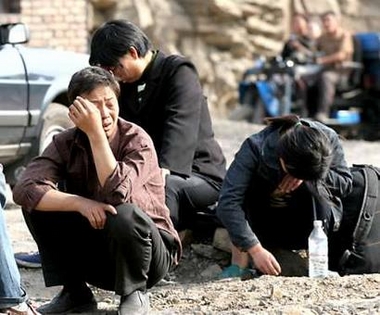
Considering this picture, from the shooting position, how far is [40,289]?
5.84m

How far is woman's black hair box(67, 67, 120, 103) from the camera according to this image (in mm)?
4918

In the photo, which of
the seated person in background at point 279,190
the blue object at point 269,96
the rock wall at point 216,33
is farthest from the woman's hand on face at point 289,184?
the rock wall at point 216,33

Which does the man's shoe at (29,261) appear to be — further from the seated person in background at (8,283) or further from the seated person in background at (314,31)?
the seated person in background at (314,31)

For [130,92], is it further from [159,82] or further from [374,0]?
[374,0]

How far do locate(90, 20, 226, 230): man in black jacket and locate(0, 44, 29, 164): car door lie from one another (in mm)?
2084

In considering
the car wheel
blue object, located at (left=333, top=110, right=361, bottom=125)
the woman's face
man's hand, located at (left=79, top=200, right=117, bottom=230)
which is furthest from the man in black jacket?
blue object, located at (left=333, top=110, right=361, bottom=125)

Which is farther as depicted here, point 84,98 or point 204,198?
point 204,198

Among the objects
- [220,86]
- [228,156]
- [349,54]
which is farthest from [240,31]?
[228,156]

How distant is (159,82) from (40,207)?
1.34 meters

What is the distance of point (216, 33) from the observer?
59.7 ft

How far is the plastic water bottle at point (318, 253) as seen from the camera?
556cm

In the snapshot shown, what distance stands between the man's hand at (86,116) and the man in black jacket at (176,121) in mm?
970

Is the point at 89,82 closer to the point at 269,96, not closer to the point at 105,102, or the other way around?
the point at 105,102

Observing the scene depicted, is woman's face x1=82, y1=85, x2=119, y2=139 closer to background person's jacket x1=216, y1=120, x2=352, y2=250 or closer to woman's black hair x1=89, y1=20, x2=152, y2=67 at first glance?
woman's black hair x1=89, y1=20, x2=152, y2=67
